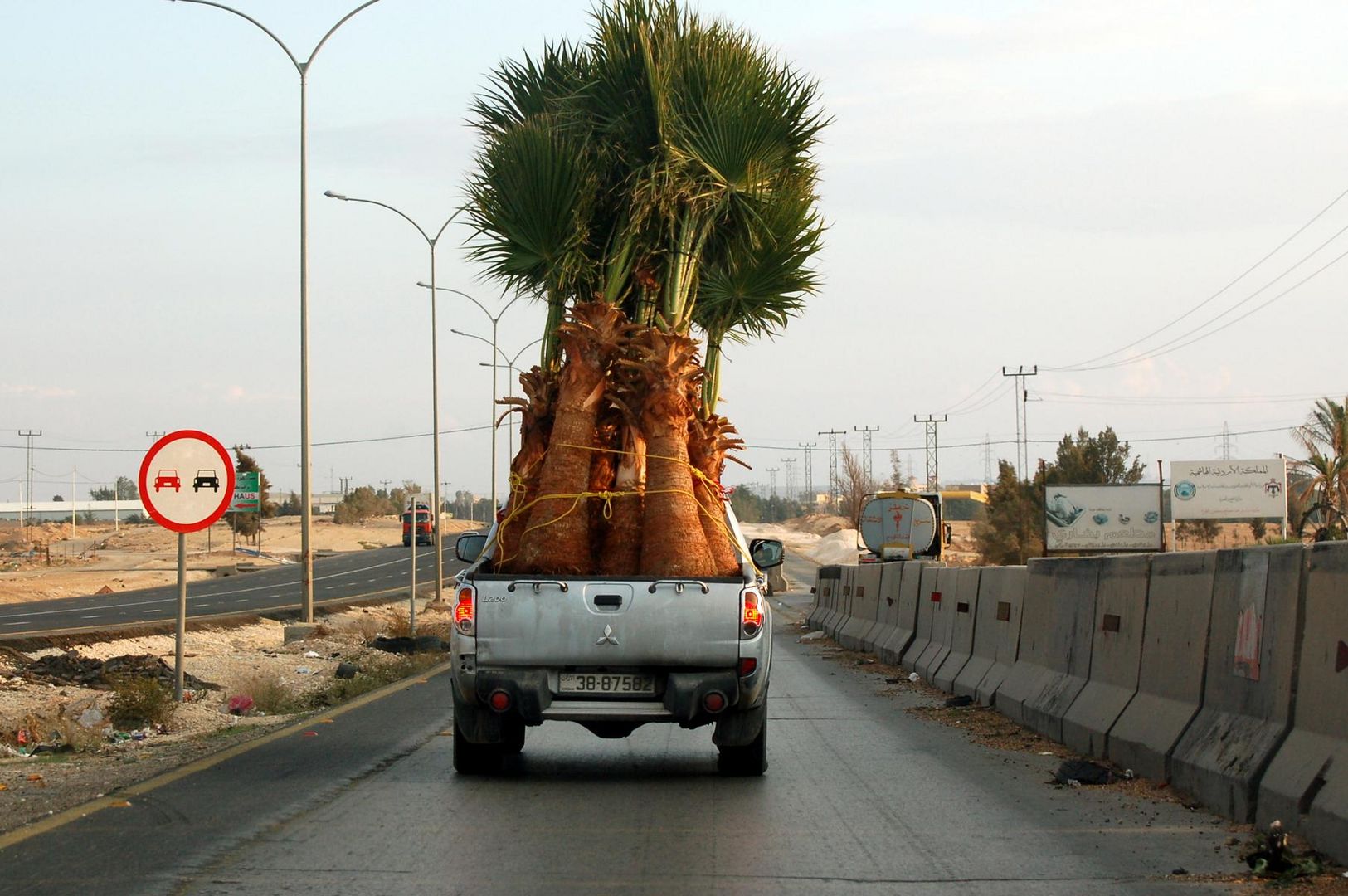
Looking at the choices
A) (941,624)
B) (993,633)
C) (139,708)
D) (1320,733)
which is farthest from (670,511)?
(941,624)

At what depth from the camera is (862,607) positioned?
2570cm

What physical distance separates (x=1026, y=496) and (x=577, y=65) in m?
65.1

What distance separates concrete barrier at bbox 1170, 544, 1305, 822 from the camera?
7121 millimetres

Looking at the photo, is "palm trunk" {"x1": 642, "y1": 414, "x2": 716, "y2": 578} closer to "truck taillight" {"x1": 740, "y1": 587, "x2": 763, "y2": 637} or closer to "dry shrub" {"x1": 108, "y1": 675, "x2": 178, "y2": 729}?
"truck taillight" {"x1": 740, "y1": 587, "x2": 763, "y2": 637}

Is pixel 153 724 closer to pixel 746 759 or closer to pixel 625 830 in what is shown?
pixel 746 759

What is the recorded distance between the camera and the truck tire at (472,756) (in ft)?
30.8

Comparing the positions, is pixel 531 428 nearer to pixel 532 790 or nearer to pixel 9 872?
pixel 532 790

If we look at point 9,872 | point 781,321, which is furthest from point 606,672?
point 781,321

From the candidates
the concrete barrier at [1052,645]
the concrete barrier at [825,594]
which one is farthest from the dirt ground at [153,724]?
the concrete barrier at [825,594]

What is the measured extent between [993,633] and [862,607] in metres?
11.7

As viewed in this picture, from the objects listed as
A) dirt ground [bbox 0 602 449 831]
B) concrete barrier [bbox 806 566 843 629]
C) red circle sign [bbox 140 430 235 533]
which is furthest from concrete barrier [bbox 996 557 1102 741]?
concrete barrier [bbox 806 566 843 629]

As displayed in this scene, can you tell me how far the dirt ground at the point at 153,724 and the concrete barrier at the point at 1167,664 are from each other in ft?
19.7

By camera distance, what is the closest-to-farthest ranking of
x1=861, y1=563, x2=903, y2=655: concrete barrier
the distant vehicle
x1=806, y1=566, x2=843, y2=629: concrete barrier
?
x1=861, y1=563, x2=903, y2=655: concrete barrier < x1=806, y1=566, x2=843, y2=629: concrete barrier < the distant vehicle

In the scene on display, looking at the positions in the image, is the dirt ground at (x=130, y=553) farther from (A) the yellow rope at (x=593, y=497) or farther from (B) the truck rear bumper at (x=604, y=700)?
(B) the truck rear bumper at (x=604, y=700)
